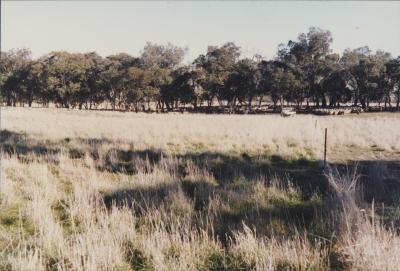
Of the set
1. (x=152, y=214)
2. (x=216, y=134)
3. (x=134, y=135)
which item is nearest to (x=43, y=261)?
(x=152, y=214)

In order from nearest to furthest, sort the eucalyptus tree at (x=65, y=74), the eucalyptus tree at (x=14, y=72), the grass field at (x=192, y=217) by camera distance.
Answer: the grass field at (x=192, y=217) → the eucalyptus tree at (x=65, y=74) → the eucalyptus tree at (x=14, y=72)

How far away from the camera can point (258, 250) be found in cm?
435

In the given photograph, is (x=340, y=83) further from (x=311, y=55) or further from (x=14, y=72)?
(x=14, y=72)

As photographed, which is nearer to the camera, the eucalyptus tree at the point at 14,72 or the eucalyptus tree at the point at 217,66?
the eucalyptus tree at the point at 217,66

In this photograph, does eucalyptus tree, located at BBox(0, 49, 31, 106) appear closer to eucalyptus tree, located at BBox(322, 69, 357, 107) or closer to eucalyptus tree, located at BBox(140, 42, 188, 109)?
eucalyptus tree, located at BBox(140, 42, 188, 109)

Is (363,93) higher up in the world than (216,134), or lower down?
higher up

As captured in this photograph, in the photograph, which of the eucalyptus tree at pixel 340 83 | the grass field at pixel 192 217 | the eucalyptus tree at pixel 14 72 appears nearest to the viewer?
the grass field at pixel 192 217

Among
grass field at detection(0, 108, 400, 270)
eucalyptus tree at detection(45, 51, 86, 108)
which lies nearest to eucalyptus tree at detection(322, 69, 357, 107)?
eucalyptus tree at detection(45, 51, 86, 108)

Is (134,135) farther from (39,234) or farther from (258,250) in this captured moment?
(258,250)

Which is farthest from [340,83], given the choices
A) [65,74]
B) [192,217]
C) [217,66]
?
[192,217]

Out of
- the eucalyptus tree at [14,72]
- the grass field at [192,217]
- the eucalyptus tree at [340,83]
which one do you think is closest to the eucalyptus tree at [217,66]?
the eucalyptus tree at [340,83]

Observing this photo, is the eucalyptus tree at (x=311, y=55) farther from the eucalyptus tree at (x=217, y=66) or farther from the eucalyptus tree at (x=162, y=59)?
the eucalyptus tree at (x=162, y=59)

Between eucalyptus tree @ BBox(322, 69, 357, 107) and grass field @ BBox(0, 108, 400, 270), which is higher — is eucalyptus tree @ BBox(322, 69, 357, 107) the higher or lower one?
the higher one

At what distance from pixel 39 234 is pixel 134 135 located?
1240cm
